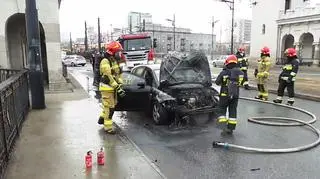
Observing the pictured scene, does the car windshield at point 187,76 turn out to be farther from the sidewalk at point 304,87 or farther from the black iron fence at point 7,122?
the sidewalk at point 304,87

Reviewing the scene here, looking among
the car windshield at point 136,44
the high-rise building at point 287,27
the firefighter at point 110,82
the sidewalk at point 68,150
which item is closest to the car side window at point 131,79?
the sidewalk at point 68,150

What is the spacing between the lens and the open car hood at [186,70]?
891cm

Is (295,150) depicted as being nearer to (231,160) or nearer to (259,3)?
(231,160)


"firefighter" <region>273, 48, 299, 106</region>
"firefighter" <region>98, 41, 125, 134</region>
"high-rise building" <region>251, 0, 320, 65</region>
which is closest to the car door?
"firefighter" <region>98, 41, 125, 134</region>

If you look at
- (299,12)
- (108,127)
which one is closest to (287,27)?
(299,12)

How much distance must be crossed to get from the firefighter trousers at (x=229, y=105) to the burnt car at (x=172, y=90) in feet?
0.83

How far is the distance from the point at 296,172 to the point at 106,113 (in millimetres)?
4049

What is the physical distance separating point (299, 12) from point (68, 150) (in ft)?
145

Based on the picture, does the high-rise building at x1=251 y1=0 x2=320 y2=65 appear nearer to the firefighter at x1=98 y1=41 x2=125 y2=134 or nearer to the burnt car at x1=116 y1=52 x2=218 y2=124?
the burnt car at x1=116 y1=52 x2=218 y2=124

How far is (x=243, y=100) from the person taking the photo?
40.7 ft

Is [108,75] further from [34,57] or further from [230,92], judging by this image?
[34,57]

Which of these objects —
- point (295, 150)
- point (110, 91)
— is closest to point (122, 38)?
point (110, 91)

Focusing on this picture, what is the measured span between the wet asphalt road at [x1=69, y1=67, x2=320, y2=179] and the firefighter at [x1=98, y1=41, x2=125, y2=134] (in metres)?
0.65

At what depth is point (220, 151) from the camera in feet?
21.1
